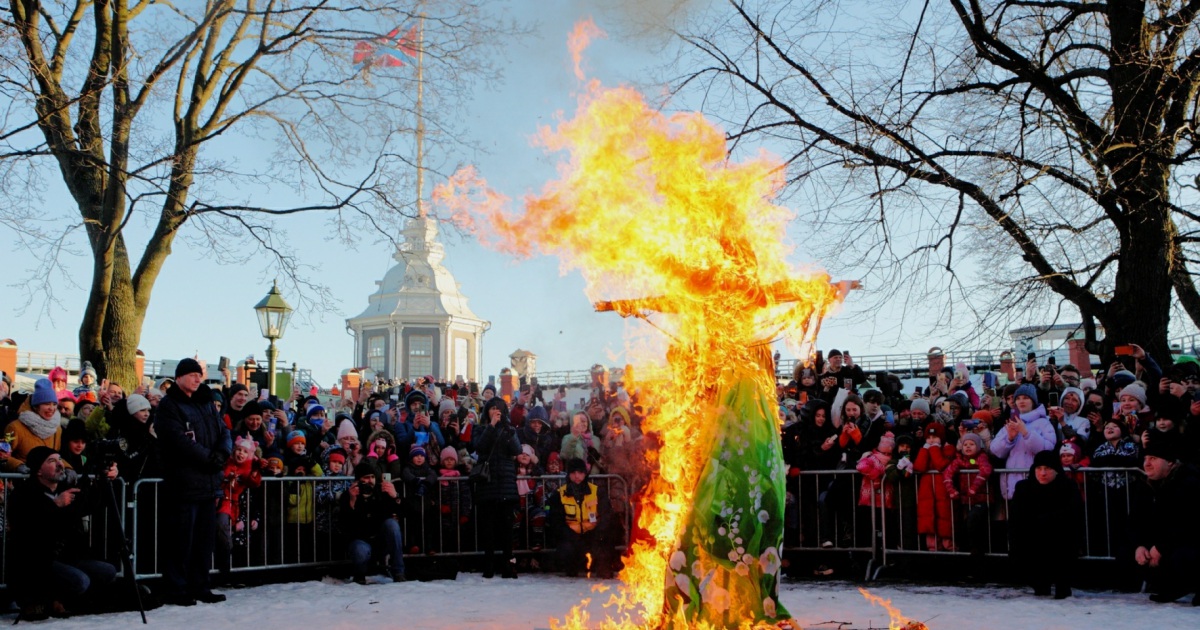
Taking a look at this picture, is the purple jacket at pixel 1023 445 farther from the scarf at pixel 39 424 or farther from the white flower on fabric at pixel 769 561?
the scarf at pixel 39 424

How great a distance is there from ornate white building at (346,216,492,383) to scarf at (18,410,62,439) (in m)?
40.4

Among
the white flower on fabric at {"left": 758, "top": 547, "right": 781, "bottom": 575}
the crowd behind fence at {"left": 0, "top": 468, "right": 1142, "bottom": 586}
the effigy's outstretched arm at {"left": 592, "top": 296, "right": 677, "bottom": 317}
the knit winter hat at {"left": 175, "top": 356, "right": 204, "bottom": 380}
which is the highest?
the effigy's outstretched arm at {"left": 592, "top": 296, "right": 677, "bottom": 317}

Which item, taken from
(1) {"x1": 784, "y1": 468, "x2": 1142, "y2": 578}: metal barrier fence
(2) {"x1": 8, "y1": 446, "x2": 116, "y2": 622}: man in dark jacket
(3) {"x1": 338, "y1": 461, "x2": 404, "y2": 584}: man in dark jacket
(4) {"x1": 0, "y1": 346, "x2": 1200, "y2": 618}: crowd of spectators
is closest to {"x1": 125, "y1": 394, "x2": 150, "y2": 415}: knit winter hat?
(4) {"x1": 0, "y1": 346, "x2": 1200, "y2": 618}: crowd of spectators

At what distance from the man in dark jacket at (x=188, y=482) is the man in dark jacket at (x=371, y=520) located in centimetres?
179

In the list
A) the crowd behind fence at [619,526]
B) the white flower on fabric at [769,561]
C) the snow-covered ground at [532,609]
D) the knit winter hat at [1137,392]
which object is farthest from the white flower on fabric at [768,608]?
the knit winter hat at [1137,392]

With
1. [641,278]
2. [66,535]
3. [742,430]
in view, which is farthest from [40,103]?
[742,430]

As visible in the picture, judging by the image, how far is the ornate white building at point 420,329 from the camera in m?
51.4

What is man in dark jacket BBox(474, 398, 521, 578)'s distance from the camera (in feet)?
39.0

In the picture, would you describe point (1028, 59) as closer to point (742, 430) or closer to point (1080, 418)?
point (1080, 418)

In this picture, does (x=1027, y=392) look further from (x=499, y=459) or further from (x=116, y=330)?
(x=116, y=330)

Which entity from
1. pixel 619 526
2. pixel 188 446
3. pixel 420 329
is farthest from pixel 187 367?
pixel 420 329

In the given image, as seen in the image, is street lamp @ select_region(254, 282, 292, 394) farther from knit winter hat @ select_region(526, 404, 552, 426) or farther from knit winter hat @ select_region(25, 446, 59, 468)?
knit winter hat @ select_region(25, 446, 59, 468)

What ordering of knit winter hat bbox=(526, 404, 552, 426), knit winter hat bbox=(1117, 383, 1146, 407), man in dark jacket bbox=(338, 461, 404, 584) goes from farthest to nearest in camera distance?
knit winter hat bbox=(526, 404, 552, 426) < man in dark jacket bbox=(338, 461, 404, 584) < knit winter hat bbox=(1117, 383, 1146, 407)

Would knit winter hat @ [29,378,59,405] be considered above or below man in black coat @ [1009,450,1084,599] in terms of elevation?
above
